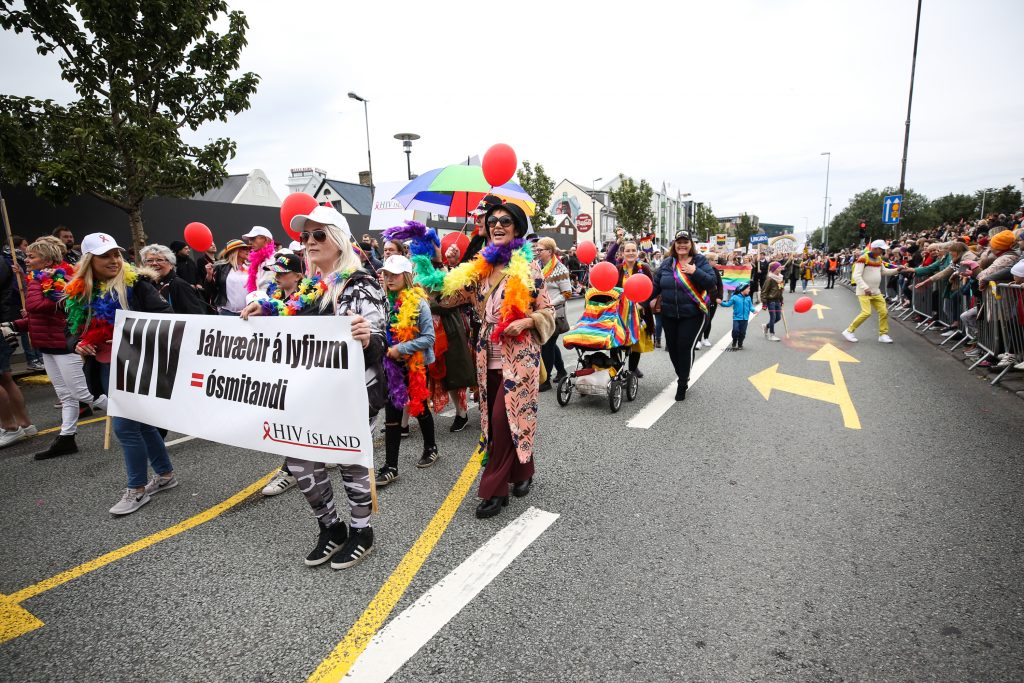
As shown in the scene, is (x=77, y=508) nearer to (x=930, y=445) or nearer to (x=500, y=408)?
(x=500, y=408)

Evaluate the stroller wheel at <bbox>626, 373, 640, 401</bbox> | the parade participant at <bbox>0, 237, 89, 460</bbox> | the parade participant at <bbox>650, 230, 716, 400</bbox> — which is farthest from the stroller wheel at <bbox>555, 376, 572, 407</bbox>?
the parade participant at <bbox>0, 237, 89, 460</bbox>

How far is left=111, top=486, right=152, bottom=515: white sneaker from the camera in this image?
3568mm

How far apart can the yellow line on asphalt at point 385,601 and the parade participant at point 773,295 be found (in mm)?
9582

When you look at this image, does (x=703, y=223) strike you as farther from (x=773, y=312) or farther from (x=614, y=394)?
(x=614, y=394)

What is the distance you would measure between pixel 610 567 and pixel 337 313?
2.10 m

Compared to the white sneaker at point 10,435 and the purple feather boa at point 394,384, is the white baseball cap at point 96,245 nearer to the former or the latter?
the purple feather boa at point 394,384

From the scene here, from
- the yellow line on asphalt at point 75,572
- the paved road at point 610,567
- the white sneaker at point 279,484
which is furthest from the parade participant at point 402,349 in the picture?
the yellow line on asphalt at point 75,572

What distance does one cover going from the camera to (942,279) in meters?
10.1

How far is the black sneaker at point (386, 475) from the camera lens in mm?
3963

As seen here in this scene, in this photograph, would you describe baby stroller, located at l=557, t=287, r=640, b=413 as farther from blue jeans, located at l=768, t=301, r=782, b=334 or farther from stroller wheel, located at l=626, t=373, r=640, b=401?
blue jeans, located at l=768, t=301, r=782, b=334

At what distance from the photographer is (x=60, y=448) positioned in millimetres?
4695

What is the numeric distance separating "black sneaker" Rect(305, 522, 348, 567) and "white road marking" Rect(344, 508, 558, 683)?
2.29 feet

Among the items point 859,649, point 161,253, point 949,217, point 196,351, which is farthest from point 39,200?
point 949,217

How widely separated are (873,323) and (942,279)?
10.4 ft
